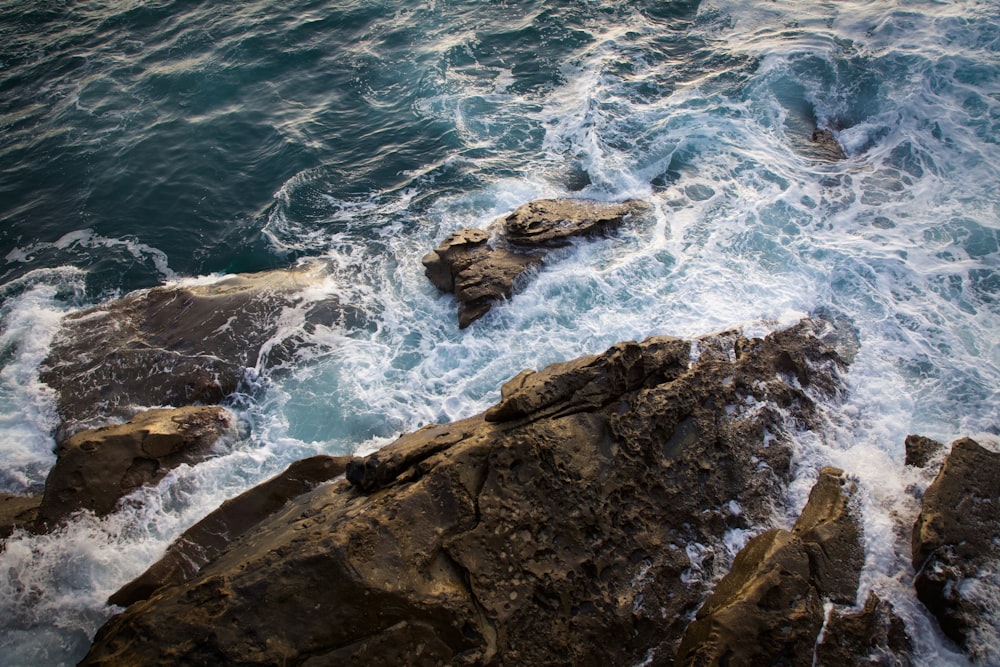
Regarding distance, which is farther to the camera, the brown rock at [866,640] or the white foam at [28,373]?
the white foam at [28,373]

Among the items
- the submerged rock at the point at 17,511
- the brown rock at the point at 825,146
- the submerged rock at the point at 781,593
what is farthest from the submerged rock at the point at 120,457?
the brown rock at the point at 825,146

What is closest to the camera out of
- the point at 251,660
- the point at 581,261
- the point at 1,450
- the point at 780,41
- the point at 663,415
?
the point at 251,660

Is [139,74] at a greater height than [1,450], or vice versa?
[139,74]

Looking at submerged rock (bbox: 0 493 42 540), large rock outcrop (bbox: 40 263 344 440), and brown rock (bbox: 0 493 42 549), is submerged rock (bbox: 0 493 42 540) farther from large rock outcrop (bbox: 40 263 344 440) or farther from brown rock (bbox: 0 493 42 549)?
large rock outcrop (bbox: 40 263 344 440)

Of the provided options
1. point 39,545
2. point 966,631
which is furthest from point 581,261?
point 39,545

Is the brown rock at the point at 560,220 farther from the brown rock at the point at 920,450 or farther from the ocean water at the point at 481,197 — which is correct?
the brown rock at the point at 920,450

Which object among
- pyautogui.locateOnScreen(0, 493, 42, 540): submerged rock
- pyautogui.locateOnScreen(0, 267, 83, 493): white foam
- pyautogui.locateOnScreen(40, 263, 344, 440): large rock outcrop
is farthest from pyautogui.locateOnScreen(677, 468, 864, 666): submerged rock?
pyautogui.locateOnScreen(0, 267, 83, 493): white foam

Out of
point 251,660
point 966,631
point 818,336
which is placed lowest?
point 966,631

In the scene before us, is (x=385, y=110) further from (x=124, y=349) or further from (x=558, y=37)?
(x=124, y=349)
